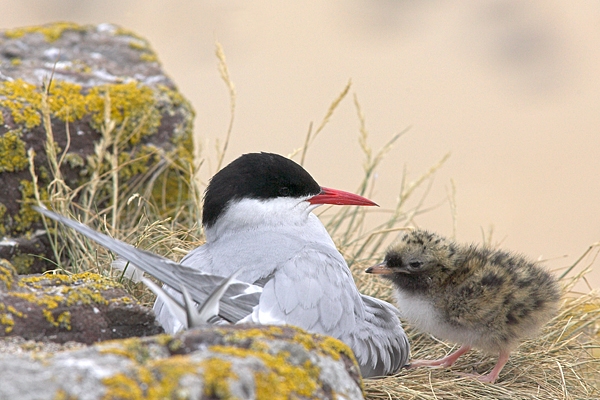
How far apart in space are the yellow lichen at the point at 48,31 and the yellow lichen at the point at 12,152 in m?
1.28

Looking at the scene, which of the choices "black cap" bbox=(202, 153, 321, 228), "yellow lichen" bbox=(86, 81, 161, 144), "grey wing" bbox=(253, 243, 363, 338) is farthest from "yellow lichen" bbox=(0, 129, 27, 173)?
A: "grey wing" bbox=(253, 243, 363, 338)

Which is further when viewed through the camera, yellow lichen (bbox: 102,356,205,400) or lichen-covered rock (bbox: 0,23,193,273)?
lichen-covered rock (bbox: 0,23,193,273)

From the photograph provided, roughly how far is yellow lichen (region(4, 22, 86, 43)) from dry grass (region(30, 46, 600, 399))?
1.15m

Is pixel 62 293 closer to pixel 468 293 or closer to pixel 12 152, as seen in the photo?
pixel 468 293

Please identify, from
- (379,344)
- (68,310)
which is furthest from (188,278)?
(379,344)

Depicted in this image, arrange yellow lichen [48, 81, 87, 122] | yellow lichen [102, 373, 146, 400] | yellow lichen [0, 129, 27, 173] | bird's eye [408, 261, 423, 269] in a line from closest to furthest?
yellow lichen [102, 373, 146, 400] < bird's eye [408, 261, 423, 269] < yellow lichen [0, 129, 27, 173] < yellow lichen [48, 81, 87, 122]

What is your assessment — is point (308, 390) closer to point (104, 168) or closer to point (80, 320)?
point (80, 320)

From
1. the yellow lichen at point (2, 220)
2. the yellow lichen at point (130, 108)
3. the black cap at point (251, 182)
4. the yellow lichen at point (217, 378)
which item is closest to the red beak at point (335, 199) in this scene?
the black cap at point (251, 182)

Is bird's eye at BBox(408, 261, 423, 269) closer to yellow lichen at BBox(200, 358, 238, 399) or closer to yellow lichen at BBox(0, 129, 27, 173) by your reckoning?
yellow lichen at BBox(200, 358, 238, 399)

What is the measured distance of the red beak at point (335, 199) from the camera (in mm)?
3404

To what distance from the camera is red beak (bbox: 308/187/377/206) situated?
3.40m

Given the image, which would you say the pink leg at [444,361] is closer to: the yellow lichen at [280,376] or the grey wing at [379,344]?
the grey wing at [379,344]

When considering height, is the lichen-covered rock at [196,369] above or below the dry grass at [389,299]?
above

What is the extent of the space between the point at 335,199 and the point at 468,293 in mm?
739
